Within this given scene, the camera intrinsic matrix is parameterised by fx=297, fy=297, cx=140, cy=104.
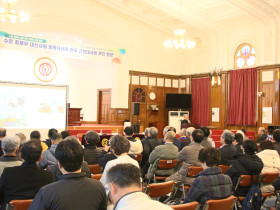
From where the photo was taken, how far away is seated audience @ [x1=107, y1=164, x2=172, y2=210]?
4.57 feet

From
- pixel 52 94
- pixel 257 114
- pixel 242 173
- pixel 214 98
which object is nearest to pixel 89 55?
pixel 52 94

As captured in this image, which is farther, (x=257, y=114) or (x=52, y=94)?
(x=257, y=114)

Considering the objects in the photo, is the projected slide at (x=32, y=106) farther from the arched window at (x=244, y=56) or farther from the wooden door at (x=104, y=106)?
the arched window at (x=244, y=56)

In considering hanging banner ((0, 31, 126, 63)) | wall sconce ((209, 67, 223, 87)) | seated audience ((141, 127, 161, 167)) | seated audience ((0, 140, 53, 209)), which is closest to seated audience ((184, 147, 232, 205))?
seated audience ((0, 140, 53, 209))

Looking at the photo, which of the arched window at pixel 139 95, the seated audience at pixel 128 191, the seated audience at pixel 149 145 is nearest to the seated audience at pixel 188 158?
the seated audience at pixel 149 145

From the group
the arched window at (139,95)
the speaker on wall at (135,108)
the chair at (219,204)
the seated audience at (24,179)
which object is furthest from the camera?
the arched window at (139,95)

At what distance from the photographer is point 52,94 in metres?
8.76

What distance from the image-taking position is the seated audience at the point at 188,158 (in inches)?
169

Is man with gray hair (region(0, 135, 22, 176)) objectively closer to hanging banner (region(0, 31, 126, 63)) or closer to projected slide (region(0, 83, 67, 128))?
projected slide (region(0, 83, 67, 128))

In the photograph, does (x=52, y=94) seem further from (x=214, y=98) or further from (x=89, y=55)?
(x=214, y=98)

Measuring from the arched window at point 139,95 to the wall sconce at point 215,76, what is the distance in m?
3.29

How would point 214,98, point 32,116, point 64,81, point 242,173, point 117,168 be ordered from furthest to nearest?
point 64,81
point 214,98
point 32,116
point 242,173
point 117,168

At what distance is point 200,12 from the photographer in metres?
13.0

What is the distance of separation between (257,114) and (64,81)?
31.4 feet
